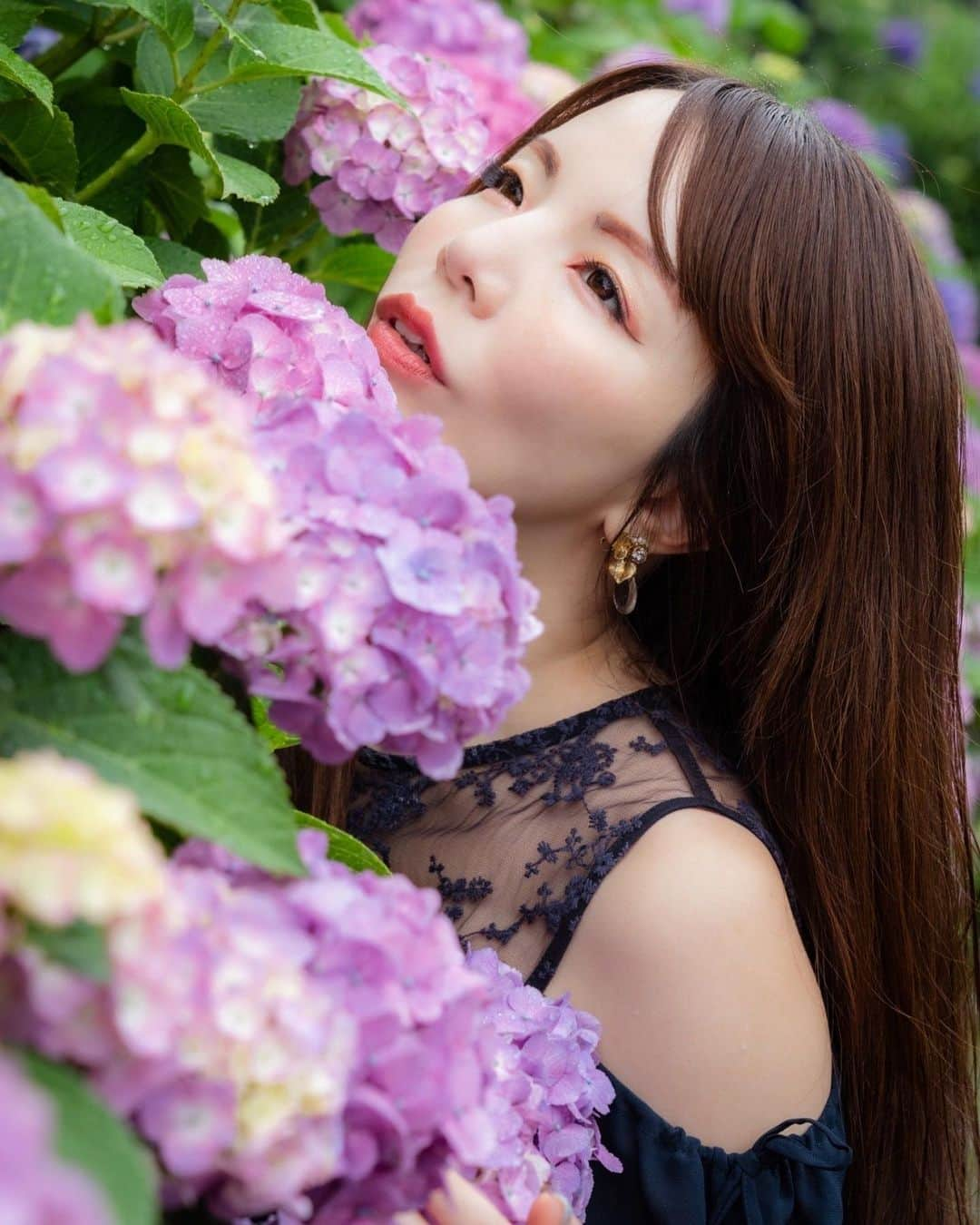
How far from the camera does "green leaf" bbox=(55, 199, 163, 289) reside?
1.03m

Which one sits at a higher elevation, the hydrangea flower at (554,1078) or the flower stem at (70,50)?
the flower stem at (70,50)

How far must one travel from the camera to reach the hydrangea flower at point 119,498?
1.80ft

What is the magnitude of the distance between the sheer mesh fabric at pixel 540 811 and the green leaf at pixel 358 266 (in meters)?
0.50

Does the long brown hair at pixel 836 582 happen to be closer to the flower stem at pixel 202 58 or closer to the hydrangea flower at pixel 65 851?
the flower stem at pixel 202 58

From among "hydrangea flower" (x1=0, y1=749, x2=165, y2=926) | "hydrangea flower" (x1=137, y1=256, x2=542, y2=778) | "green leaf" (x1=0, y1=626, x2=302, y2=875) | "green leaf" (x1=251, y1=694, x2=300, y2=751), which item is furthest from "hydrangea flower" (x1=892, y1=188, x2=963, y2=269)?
"hydrangea flower" (x1=0, y1=749, x2=165, y2=926)

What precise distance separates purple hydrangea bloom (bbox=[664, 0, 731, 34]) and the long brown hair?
236 cm

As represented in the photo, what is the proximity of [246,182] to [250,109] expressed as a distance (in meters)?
0.10

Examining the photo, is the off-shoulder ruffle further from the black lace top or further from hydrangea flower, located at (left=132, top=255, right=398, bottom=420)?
hydrangea flower, located at (left=132, top=255, right=398, bottom=420)

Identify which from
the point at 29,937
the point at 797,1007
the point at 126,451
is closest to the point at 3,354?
the point at 126,451

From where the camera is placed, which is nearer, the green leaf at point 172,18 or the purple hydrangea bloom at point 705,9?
the green leaf at point 172,18

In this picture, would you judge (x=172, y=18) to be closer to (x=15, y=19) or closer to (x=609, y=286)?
(x=15, y=19)

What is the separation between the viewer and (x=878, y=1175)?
168cm

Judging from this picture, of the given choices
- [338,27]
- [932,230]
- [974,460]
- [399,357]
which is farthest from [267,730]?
[932,230]

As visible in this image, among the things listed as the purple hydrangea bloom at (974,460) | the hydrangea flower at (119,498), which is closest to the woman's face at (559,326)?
the hydrangea flower at (119,498)
